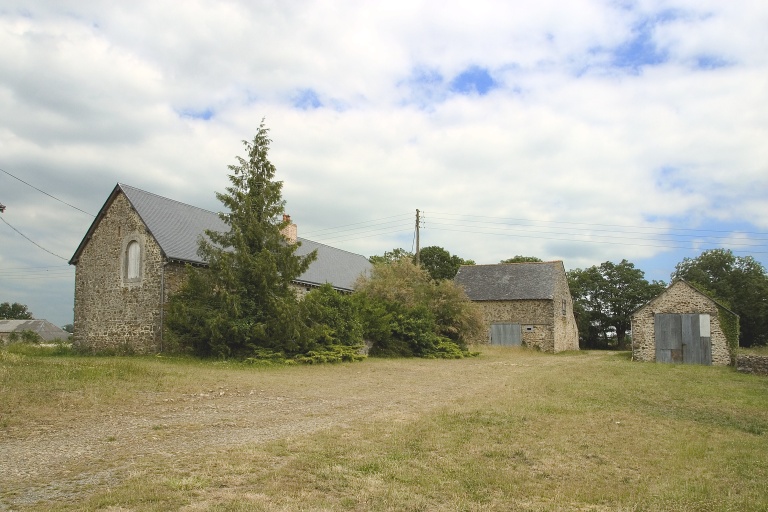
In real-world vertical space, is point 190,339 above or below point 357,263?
below

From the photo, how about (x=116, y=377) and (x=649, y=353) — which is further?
(x=649, y=353)

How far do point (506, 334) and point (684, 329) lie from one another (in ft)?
43.1

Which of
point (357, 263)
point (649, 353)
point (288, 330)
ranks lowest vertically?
point (649, 353)

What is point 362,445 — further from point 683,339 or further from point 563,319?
point 563,319

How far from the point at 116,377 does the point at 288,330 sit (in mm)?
7667

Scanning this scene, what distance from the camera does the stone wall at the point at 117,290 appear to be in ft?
78.0

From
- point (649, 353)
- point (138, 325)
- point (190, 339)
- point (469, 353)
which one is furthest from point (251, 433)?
point (649, 353)

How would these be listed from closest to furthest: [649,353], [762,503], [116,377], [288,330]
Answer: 1. [762,503]
2. [116,377]
3. [288,330]
4. [649,353]

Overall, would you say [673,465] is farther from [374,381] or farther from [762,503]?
[374,381]

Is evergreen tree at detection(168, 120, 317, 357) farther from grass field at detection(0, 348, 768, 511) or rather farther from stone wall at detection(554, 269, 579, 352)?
stone wall at detection(554, 269, 579, 352)

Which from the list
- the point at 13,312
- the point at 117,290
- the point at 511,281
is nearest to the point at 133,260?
the point at 117,290

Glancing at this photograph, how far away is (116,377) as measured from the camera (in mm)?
13719

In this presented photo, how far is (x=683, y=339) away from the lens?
2911 cm

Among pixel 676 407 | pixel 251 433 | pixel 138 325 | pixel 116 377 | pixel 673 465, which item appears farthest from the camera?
pixel 138 325
